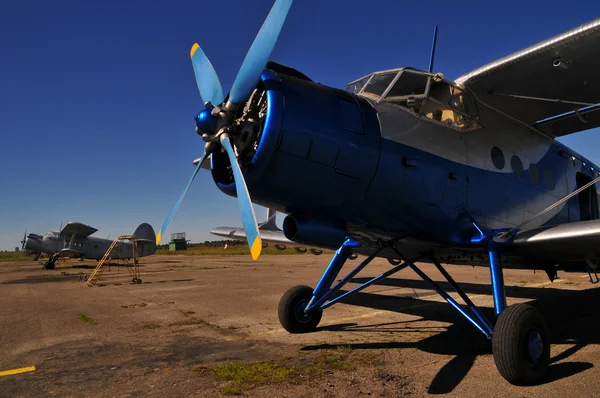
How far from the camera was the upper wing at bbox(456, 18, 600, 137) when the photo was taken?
5402mm

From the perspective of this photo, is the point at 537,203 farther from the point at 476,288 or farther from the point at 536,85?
the point at 476,288

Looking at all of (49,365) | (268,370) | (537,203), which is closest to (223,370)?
(268,370)

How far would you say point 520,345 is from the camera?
13.9 feet

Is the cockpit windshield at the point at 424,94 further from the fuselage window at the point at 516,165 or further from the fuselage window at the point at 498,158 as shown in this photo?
the fuselage window at the point at 516,165

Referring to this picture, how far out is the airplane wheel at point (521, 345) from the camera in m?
4.14

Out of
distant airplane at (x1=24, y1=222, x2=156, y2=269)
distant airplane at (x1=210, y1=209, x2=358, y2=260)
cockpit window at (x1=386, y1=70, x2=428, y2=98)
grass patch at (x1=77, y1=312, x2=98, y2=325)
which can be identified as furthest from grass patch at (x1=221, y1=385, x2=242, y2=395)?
distant airplane at (x1=24, y1=222, x2=156, y2=269)

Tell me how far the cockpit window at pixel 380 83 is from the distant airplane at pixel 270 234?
357 cm

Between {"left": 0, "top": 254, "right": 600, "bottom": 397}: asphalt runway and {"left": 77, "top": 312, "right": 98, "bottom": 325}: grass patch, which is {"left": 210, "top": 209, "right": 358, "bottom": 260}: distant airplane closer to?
{"left": 0, "top": 254, "right": 600, "bottom": 397}: asphalt runway

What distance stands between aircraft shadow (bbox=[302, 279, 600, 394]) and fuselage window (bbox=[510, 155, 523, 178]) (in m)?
2.69

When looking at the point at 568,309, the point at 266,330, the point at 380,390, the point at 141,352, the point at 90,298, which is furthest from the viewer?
the point at 90,298

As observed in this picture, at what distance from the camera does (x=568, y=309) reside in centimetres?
919

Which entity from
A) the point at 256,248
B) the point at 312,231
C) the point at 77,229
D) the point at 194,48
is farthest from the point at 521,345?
the point at 77,229

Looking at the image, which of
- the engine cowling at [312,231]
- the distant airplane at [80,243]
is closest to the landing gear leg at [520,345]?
the engine cowling at [312,231]

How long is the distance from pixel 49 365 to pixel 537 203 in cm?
783
